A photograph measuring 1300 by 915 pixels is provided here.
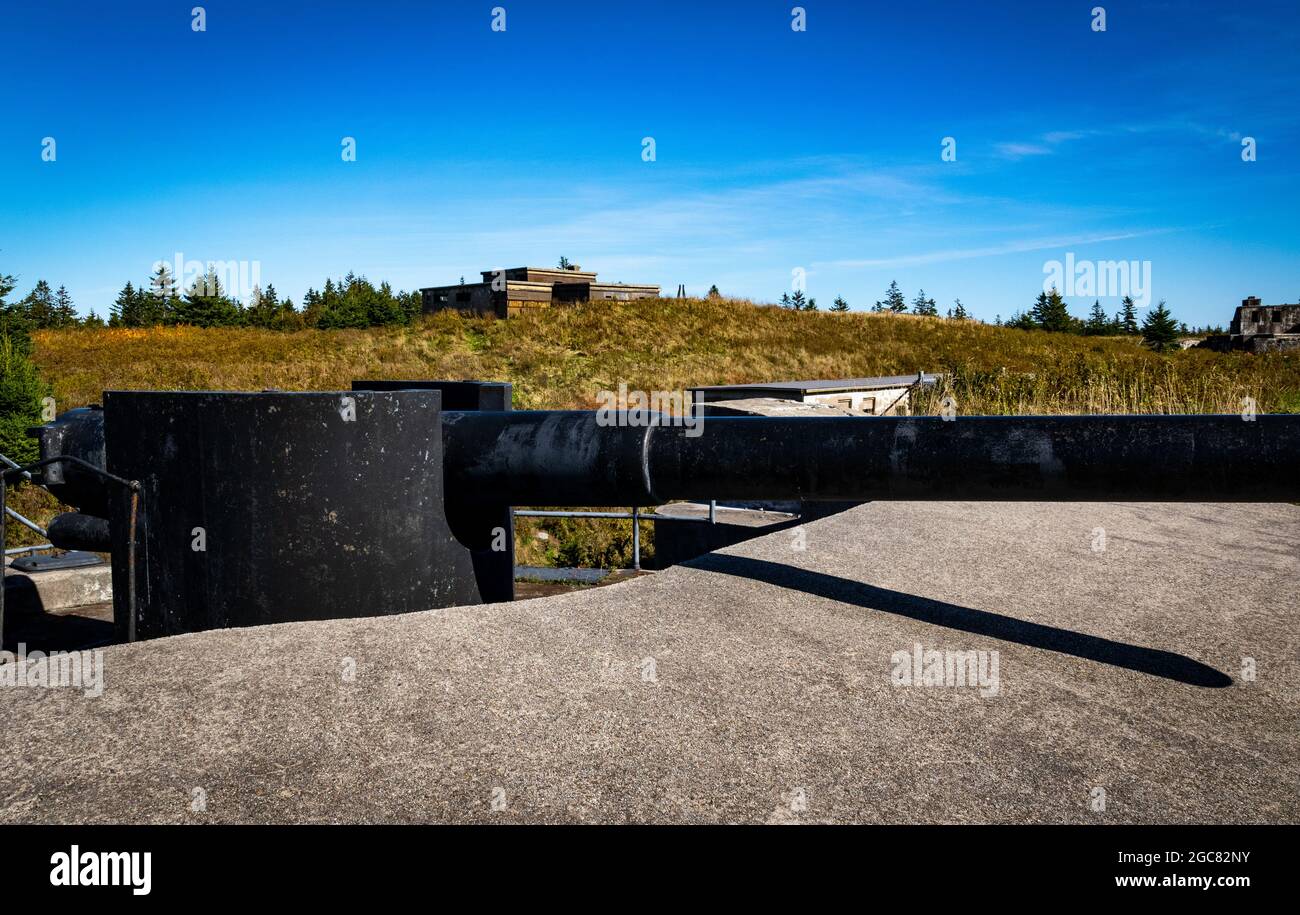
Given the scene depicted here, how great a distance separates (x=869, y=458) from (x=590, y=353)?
90.9 feet

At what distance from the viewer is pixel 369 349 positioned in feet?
99.8

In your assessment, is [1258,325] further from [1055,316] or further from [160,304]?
[160,304]

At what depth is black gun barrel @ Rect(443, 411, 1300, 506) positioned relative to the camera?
2.89m

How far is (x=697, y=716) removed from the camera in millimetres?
2816

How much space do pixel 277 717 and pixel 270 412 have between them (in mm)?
1019

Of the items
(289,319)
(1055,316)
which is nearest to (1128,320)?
(1055,316)

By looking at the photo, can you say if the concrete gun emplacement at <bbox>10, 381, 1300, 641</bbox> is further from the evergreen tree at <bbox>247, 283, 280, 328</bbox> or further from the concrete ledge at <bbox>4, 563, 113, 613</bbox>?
the evergreen tree at <bbox>247, 283, 280, 328</bbox>

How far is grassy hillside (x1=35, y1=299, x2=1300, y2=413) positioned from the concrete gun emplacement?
14359 mm

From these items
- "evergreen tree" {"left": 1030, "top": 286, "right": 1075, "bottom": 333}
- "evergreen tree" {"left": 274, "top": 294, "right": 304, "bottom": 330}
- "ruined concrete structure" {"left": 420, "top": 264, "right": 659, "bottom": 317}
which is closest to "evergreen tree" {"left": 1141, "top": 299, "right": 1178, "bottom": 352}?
"evergreen tree" {"left": 1030, "top": 286, "right": 1075, "bottom": 333}

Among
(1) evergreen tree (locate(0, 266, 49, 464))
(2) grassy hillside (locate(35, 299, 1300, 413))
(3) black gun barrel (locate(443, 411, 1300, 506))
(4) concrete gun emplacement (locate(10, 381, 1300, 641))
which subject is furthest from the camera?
(2) grassy hillside (locate(35, 299, 1300, 413))

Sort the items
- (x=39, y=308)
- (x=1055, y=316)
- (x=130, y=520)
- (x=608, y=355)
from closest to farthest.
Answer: (x=130, y=520) < (x=608, y=355) < (x=1055, y=316) < (x=39, y=308)

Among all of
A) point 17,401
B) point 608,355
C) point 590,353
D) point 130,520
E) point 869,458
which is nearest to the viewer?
point 869,458

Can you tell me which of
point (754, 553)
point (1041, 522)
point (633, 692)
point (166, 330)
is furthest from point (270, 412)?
point (166, 330)
